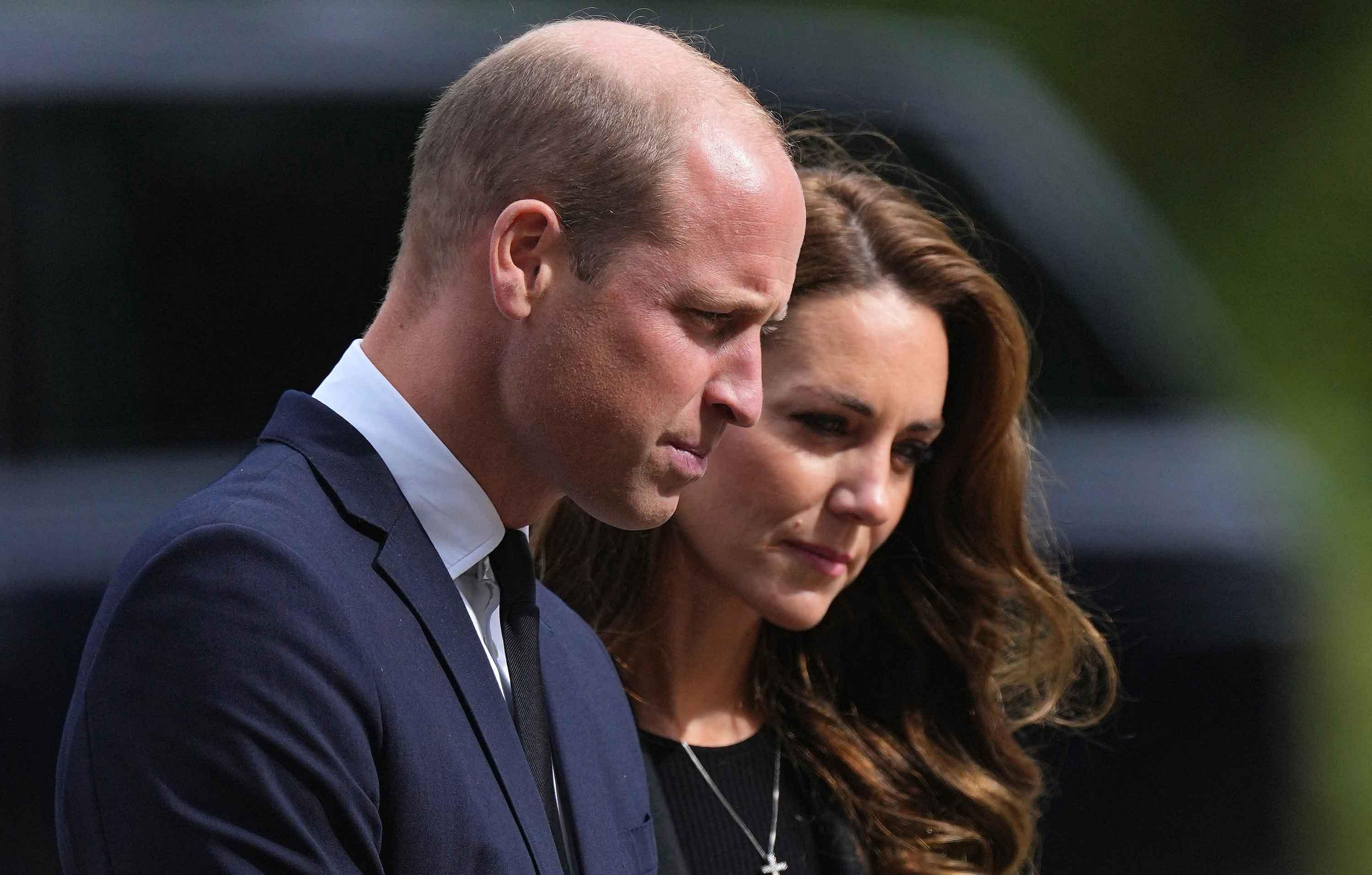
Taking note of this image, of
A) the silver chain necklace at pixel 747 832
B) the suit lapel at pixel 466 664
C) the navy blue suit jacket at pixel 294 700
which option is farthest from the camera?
the silver chain necklace at pixel 747 832

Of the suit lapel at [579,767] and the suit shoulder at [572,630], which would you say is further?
the suit shoulder at [572,630]

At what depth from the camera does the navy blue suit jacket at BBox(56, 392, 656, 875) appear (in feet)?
4.47

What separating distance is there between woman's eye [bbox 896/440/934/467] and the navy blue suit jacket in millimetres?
1035

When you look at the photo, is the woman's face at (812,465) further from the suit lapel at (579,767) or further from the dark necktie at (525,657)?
the dark necktie at (525,657)

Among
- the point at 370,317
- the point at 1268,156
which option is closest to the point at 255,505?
the point at 370,317

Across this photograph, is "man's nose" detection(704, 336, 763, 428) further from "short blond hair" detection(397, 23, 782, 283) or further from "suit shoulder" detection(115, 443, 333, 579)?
"suit shoulder" detection(115, 443, 333, 579)

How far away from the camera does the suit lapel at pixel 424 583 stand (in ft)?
5.21

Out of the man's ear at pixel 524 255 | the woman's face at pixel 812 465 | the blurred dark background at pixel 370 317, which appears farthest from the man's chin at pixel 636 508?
the blurred dark background at pixel 370 317

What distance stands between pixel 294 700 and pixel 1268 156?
4756 millimetres

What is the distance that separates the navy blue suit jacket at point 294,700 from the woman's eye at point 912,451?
1035 millimetres

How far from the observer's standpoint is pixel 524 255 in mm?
1636

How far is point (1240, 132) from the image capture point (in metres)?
5.49

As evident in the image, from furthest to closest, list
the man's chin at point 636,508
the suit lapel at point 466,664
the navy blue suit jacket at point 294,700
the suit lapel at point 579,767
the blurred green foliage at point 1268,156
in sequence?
the blurred green foliage at point 1268,156 < the suit lapel at point 579,767 < the man's chin at point 636,508 < the suit lapel at point 466,664 < the navy blue suit jacket at point 294,700

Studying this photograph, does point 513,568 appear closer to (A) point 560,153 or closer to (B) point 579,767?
(B) point 579,767
